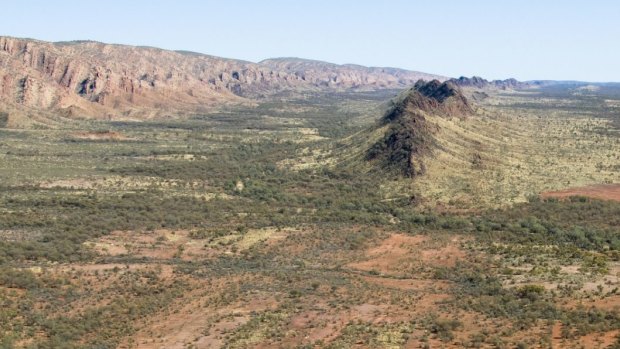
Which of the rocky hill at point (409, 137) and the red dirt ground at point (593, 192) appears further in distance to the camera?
the rocky hill at point (409, 137)

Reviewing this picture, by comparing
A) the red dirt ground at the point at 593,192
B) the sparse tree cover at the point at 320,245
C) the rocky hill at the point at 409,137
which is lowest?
the sparse tree cover at the point at 320,245

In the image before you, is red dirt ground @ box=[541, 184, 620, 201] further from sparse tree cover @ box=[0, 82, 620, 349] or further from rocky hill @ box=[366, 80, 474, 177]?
rocky hill @ box=[366, 80, 474, 177]

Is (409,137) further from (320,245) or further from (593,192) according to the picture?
(320,245)

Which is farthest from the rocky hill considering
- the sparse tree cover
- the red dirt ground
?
the red dirt ground

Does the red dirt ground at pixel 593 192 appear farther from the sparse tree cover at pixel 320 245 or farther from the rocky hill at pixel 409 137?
the rocky hill at pixel 409 137

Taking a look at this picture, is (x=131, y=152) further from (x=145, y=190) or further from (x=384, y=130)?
(x=384, y=130)

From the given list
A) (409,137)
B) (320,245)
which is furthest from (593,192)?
(320,245)

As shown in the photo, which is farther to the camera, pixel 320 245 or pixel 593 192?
pixel 593 192

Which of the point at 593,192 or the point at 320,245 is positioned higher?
the point at 593,192

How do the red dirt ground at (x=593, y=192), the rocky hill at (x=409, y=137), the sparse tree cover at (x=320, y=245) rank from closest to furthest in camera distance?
the sparse tree cover at (x=320, y=245) < the red dirt ground at (x=593, y=192) < the rocky hill at (x=409, y=137)

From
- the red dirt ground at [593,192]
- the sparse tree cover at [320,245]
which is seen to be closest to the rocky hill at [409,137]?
the sparse tree cover at [320,245]

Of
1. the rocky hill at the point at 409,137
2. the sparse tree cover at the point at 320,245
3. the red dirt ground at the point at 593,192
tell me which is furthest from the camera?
the rocky hill at the point at 409,137

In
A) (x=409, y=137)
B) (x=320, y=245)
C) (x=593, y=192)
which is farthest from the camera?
(x=409, y=137)
